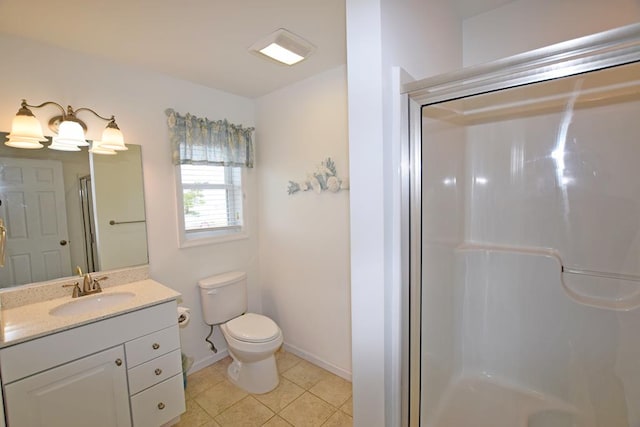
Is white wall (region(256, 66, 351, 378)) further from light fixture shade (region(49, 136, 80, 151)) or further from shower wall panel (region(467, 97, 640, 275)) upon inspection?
light fixture shade (region(49, 136, 80, 151))

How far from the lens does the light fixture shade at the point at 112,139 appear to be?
176 cm

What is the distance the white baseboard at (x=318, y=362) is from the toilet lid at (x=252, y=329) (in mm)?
557

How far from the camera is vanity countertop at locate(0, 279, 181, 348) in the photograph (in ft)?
4.19

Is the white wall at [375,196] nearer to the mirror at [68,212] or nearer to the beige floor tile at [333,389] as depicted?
the beige floor tile at [333,389]

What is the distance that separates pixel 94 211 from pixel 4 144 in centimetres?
55

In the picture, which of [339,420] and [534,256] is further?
[339,420]

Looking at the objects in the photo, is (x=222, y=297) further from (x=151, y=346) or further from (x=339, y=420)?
(x=339, y=420)

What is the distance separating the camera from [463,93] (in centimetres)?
99

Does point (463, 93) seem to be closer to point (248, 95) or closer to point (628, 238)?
point (628, 238)

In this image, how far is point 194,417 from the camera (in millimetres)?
1861

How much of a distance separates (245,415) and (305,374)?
0.58 m

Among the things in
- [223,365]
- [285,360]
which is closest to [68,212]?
[223,365]

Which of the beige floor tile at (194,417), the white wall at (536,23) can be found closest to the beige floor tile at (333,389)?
the beige floor tile at (194,417)

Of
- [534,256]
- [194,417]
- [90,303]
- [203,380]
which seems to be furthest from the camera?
[203,380]
